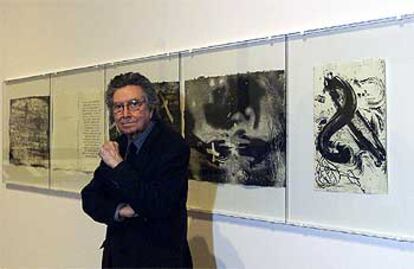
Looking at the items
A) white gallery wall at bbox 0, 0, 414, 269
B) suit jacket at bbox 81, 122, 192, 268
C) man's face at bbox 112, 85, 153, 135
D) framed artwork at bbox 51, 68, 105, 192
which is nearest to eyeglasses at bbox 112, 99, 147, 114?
man's face at bbox 112, 85, 153, 135

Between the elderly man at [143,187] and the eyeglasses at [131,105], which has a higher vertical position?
the eyeglasses at [131,105]

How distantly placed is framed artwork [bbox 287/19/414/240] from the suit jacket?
44 cm

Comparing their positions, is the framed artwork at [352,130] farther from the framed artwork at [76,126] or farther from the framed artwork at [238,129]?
the framed artwork at [76,126]

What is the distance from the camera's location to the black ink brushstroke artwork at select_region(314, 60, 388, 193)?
2.02 meters

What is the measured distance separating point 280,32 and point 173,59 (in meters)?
0.65

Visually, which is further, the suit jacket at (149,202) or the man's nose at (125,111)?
the man's nose at (125,111)

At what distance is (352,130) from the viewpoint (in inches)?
82.4

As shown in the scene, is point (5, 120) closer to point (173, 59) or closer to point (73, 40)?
point (73, 40)

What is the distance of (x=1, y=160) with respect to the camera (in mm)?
4203

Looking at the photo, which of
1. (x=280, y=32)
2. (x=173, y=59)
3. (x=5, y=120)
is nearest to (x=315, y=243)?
(x=280, y=32)

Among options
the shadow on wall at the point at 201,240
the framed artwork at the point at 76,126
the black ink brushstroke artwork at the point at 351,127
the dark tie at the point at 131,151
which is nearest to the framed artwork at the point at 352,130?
the black ink brushstroke artwork at the point at 351,127

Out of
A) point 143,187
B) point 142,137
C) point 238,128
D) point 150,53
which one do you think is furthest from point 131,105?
point 150,53

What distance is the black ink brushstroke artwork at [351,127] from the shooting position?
202 centimetres

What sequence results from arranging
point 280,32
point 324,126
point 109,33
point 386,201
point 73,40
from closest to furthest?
point 386,201
point 324,126
point 280,32
point 109,33
point 73,40
